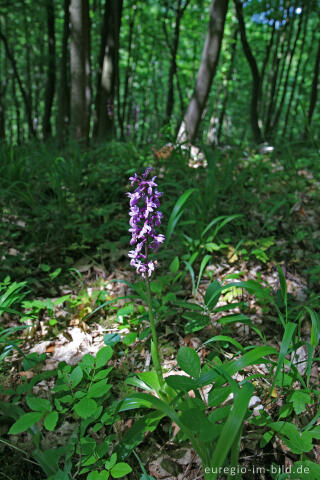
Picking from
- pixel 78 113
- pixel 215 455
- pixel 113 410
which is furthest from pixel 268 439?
pixel 78 113

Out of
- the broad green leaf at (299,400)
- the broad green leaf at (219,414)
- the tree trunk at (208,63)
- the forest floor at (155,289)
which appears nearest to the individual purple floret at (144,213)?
the forest floor at (155,289)

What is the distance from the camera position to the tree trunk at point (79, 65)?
4.22 meters

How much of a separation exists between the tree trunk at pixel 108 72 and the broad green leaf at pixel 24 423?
16.9ft

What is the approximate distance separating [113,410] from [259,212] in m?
2.36

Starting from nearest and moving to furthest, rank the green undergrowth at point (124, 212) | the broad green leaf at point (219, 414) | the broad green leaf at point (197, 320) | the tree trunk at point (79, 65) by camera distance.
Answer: the broad green leaf at point (219, 414), the broad green leaf at point (197, 320), the green undergrowth at point (124, 212), the tree trunk at point (79, 65)

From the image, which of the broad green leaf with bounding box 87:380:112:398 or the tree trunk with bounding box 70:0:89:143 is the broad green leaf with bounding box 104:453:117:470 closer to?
the broad green leaf with bounding box 87:380:112:398

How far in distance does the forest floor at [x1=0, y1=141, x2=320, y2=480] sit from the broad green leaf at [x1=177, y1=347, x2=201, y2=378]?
233 millimetres

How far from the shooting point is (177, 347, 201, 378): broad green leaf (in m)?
1.24

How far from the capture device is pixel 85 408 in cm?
122

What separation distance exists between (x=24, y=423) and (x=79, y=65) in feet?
15.2

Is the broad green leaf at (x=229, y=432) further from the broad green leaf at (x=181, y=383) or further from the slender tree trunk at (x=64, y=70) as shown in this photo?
the slender tree trunk at (x=64, y=70)

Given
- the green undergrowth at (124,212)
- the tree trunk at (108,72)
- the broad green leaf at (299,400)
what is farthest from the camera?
the tree trunk at (108,72)

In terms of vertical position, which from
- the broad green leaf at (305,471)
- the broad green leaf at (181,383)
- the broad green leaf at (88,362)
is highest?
the broad green leaf at (181,383)

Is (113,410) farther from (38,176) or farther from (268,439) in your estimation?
(38,176)
